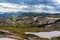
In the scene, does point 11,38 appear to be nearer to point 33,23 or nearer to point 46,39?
point 46,39

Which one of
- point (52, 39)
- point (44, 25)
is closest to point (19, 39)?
point (52, 39)

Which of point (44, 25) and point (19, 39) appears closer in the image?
point (19, 39)

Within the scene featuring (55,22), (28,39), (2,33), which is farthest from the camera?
(55,22)

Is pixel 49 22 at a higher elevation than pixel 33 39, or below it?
higher

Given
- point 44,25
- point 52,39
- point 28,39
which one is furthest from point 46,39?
point 44,25

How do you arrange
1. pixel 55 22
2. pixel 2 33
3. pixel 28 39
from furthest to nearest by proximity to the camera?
pixel 55 22 < pixel 2 33 < pixel 28 39

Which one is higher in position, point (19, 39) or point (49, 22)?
point (49, 22)

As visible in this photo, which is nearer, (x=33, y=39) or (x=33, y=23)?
(x=33, y=39)

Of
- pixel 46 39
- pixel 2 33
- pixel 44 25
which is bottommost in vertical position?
pixel 46 39

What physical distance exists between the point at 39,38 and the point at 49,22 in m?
29.4

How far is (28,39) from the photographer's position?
2762 centimetres

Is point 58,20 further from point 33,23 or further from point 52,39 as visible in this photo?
point 52,39

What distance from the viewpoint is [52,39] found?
1099 inches

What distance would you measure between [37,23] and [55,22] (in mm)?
5445
